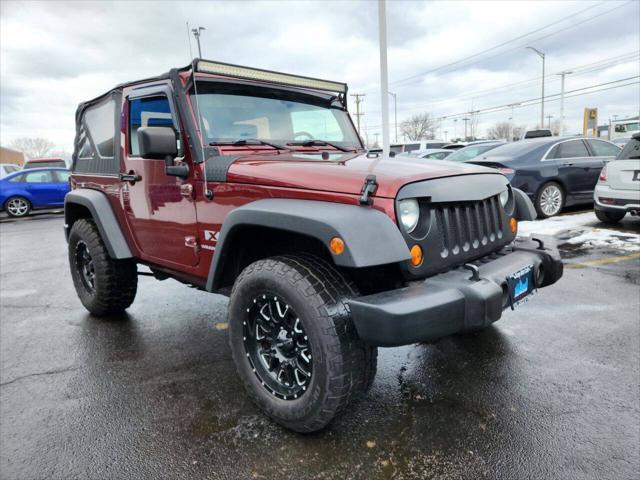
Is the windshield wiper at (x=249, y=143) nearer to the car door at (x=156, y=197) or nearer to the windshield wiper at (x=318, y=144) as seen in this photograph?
the windshield wiper at (x=318, y=144)

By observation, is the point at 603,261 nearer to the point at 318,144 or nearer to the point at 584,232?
the point at 584,232

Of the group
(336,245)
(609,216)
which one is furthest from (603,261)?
(336,245)

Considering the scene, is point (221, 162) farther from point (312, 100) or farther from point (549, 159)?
point (549, 159)

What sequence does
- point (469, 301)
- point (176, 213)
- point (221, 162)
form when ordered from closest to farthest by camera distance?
point (469, 301)
point (221, 162)
point (176, 213)

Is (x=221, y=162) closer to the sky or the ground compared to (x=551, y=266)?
closer to the sky

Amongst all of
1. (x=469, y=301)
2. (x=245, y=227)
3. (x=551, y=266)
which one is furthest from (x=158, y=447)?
(x=551, y=266)

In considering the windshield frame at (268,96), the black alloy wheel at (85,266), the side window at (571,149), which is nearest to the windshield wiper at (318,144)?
the windshield frame at (268,96)

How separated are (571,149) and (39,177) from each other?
47.3ft

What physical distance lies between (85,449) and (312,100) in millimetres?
2769

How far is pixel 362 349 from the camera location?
2.16 meters

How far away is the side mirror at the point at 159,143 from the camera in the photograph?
2.65m

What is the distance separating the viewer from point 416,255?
2.17 meters

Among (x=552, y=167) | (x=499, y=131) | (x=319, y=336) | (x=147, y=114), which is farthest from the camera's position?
(x=499, y=131)

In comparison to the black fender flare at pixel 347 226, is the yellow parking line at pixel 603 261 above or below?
below
